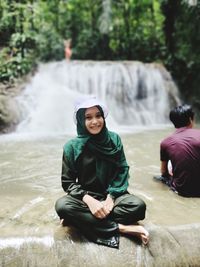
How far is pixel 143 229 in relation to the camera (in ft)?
8.11

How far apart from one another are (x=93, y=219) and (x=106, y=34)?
49.9ft

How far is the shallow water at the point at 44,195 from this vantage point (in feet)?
8.34

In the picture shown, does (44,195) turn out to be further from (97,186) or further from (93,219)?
(93,219)

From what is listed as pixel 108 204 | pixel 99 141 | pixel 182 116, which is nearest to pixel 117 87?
pixel 182 116

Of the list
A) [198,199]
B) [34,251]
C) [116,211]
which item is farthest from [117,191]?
[198,199]

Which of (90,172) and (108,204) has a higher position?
(90,172)

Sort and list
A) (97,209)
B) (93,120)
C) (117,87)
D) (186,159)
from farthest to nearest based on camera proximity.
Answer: (117,87)
(186,159)
(93,120)
(97,209)

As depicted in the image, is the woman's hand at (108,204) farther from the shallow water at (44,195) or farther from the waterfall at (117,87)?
the waterfall at (117,87)

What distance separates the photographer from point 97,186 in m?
2.73

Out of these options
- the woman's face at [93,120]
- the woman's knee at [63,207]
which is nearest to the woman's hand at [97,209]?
the woman's knee at [63,207]

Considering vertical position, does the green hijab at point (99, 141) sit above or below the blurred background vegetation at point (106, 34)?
below

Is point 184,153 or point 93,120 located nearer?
point 93,120

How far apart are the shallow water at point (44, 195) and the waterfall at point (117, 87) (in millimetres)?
4746

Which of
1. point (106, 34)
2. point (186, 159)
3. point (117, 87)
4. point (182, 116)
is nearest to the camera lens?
point (186, 159)
